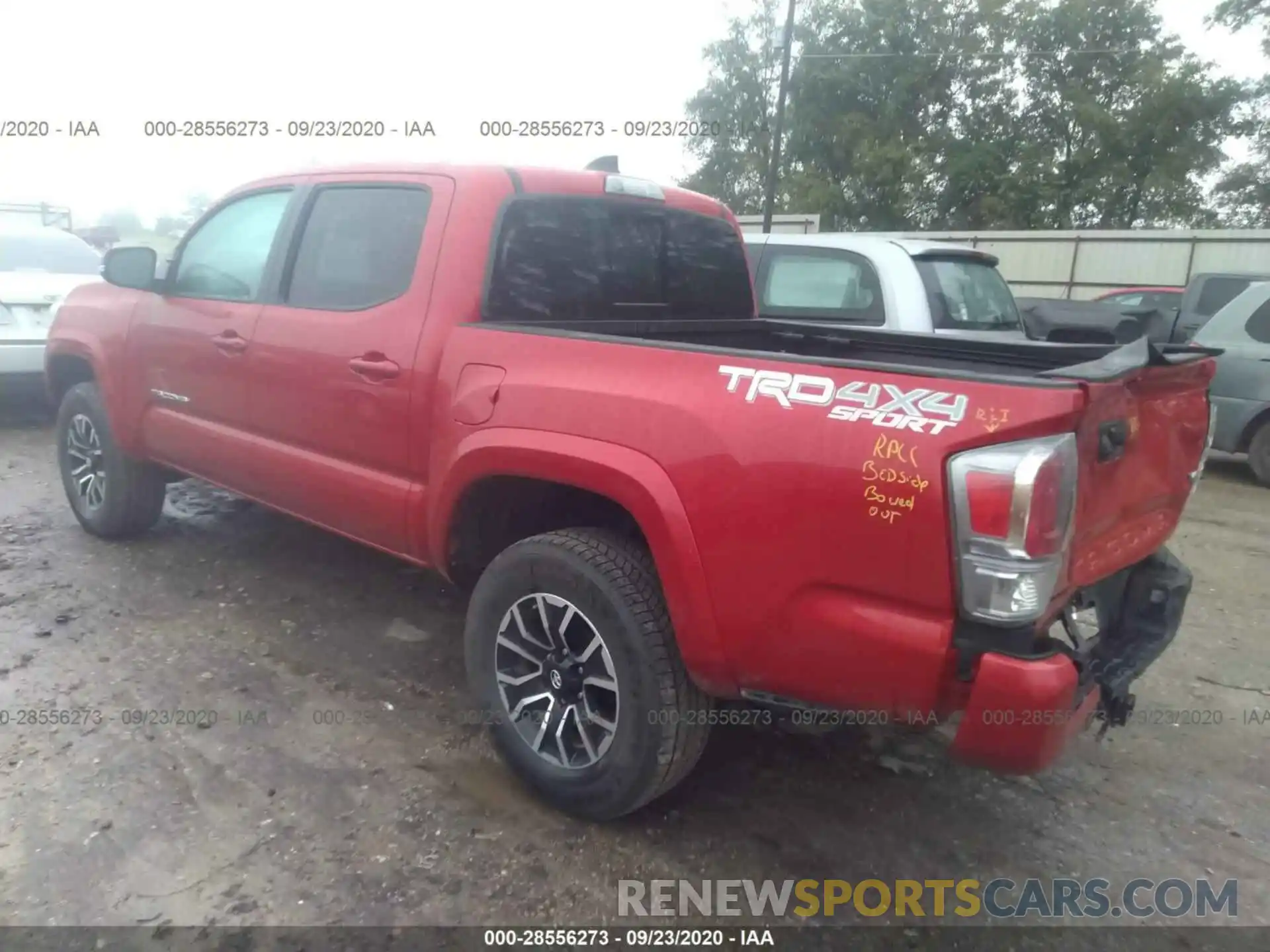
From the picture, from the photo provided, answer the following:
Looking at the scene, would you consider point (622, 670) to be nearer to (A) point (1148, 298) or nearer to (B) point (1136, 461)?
(B) point (1136, 461)

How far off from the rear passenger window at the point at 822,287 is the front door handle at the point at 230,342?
11.5 feet

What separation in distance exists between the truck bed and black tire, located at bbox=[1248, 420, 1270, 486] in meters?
5.63

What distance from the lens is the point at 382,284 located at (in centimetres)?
333

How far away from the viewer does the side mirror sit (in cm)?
421

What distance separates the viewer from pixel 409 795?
2926mm

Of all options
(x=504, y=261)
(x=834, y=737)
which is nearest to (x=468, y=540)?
(x=504, y=261)

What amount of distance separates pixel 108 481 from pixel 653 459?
3563 mm

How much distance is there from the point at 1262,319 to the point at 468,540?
24.2 ft

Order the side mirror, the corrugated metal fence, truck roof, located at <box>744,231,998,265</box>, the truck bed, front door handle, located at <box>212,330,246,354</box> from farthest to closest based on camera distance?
1. the corrugated metal fence
2. truck roof, located at <box>744,231,998,265</box>
3. the side mirror
4. front door handle, located at <box>212,330,246,354</box>
5. the truck bed

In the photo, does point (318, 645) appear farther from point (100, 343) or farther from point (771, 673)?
point (771, 673)

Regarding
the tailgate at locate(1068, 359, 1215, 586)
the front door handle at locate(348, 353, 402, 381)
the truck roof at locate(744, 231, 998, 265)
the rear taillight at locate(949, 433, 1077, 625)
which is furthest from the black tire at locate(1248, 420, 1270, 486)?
the front door handle at locate(348, 353, 402, 381)

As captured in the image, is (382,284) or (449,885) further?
(382,284)

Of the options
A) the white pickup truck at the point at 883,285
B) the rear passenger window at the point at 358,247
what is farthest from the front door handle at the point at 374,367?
the white pickup truck at the point at 883,285

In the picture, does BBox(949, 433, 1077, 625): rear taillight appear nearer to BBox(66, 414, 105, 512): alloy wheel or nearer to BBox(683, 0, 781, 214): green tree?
BBox(66, 414, 105, 512): alloy wheel
